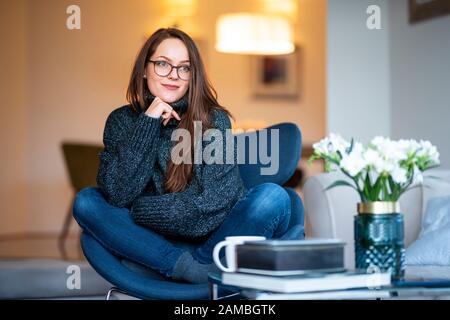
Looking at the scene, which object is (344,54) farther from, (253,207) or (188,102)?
(253,207)

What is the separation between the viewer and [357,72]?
14.7 feet

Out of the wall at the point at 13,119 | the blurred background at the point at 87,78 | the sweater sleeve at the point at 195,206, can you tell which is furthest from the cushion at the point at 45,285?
the wall at the point at 13,119

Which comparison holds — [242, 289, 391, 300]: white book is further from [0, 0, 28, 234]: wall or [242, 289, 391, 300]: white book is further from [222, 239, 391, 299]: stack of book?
[0, 0, 28, 234]: wall

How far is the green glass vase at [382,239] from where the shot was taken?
5.91 feet

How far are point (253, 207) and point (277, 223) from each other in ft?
0.37

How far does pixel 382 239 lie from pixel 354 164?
18 cm

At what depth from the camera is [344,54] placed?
14.6 ft

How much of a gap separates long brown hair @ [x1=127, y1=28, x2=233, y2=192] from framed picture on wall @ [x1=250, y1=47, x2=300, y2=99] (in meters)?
5.11

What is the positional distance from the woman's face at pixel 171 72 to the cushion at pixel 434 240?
99 cm

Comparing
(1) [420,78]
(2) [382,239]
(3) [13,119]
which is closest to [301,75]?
(3) [13,119]

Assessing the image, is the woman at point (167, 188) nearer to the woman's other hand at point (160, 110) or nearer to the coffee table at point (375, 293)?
the woman's other hand at point (160, 110)

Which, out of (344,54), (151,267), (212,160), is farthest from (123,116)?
(344,54)

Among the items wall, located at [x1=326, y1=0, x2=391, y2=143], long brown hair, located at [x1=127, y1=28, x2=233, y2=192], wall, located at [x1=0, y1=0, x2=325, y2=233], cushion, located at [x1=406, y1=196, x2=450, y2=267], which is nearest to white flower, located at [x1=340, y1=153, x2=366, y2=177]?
long brown hair, located at [x1=127, y1=28, x2=233, y2=192]

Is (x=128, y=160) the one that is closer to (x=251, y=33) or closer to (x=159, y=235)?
(x=159, y=235)
